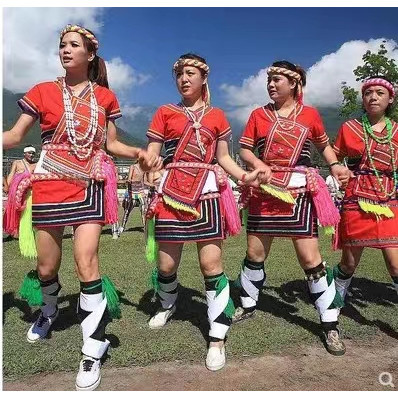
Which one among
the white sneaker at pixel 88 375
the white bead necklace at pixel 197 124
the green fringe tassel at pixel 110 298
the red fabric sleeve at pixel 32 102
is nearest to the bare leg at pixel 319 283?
the white bead necklace at pixel 197 124

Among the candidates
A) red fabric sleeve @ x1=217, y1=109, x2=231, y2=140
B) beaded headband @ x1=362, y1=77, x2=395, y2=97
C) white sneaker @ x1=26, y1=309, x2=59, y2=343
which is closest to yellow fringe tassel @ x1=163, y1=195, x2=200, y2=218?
red fabric sleeve @ x1=217, y1=109, x2=231, y2=140

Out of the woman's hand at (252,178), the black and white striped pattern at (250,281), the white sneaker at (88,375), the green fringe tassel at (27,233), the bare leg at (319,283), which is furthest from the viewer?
the black and white striped pattern at (250,281)

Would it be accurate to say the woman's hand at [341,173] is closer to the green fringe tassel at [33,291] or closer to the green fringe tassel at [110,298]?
the green fringe tassel at [110,298]

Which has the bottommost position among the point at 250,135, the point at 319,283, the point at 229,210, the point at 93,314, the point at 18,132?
the point at 93,314

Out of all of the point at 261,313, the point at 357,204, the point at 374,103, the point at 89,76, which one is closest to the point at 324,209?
the point at 357,204

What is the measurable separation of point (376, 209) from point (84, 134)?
98.5 inches

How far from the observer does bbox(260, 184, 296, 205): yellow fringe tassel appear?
147 inches

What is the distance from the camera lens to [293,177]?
12.6 ft

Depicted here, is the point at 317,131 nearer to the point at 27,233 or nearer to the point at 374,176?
the point at 374,176

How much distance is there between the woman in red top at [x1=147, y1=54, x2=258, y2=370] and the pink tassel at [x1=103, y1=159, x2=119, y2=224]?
0.41 meters

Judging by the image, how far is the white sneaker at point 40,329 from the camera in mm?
3732

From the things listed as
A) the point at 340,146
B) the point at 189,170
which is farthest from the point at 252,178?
the point at 340,146

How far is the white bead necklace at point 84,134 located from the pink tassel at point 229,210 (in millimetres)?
1081
